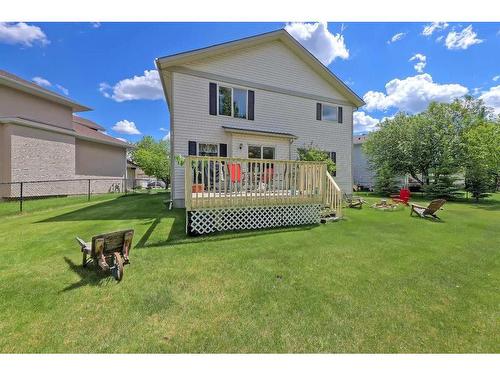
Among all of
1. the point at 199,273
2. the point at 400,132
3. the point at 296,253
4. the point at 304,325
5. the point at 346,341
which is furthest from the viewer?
the point at 400,132

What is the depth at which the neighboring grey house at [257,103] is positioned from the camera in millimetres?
10328

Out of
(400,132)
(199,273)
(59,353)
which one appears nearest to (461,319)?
(199,273)

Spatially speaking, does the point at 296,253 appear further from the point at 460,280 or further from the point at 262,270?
the point at 460,280

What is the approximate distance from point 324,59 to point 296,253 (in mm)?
13362

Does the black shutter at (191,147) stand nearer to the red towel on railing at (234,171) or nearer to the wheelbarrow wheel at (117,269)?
the red towel on railing at (234,171)

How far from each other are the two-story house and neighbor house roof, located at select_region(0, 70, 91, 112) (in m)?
9.14

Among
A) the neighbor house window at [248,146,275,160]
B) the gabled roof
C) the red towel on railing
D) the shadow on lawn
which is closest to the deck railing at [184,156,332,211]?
the red towel on railing

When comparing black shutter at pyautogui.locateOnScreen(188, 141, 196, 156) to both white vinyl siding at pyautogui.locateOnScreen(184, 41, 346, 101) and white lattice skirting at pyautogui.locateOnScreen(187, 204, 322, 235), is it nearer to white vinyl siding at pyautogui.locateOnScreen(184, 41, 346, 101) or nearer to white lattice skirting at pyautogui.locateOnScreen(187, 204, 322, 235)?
white vinyl siding at pyautogui.locateOnScreen(184, 41, 346, 101)

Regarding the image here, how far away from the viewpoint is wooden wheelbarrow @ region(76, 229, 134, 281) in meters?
3.75

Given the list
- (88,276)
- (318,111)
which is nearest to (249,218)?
(88,276)

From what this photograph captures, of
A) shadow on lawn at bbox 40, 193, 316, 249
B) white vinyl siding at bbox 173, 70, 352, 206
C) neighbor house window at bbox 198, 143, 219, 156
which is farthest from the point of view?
neighbor house window at bbox 198, 143, 219, 156

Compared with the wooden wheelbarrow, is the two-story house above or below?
above
